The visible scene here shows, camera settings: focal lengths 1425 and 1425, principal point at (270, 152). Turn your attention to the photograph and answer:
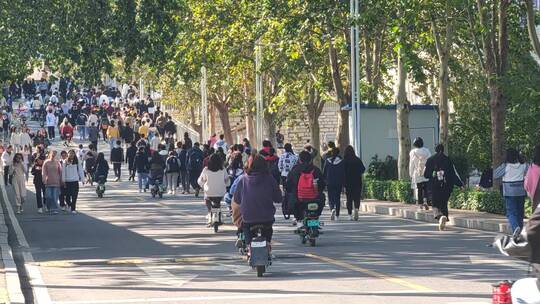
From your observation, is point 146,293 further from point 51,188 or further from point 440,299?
point 51,188

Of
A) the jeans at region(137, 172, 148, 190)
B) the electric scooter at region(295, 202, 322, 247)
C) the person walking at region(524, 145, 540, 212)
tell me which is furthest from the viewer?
the jeans at region(137, 172, 148, 190)

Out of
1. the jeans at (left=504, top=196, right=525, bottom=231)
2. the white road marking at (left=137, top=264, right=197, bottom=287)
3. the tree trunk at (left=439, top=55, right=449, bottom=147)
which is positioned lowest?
the white road marking at (left=137, top=264, right=197, bottom=287)

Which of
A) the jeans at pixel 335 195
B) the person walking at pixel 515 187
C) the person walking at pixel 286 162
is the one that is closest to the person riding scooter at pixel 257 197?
the person walking at pixel 515 187

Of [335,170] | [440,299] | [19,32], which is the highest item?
[19,32]

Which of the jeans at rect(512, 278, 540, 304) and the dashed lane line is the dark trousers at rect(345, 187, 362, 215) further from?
the jeans at rect(512, 278, 540, 304)

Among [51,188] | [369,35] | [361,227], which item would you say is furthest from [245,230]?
[369,35]

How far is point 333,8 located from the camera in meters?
40.3

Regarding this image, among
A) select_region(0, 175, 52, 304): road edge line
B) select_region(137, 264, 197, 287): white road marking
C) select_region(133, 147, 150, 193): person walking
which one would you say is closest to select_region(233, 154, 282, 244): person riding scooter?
select_region(137, 264, 197, 287): white road marking

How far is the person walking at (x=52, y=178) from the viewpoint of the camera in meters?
34.6

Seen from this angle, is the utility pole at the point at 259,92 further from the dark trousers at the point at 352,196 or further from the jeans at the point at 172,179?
the dark trousers at the point at 352,196

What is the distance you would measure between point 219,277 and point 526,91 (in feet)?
40.9

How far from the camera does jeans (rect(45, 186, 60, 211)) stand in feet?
115

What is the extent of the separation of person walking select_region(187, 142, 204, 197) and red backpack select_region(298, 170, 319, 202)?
61.8ft

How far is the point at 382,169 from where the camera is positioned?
41.8 meters
